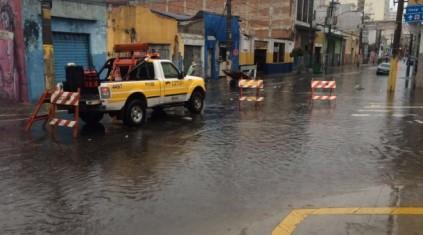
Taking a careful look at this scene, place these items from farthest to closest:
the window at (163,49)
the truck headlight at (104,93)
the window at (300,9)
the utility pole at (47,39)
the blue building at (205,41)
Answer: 1. the window at (300,9)
2. the blue building at (205,41)
3. the window at (163,49)
4. the utility pole at (47,39)
5. the truck headlight at (104,93)

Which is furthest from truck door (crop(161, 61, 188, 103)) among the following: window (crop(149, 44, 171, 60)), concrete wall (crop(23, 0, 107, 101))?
window (crop(149, 44, 171, 60))

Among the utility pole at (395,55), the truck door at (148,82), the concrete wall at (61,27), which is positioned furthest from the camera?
the utility pole at (395,55)

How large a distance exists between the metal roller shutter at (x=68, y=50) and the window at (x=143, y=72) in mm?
7628

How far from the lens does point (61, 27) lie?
19031 millimetres

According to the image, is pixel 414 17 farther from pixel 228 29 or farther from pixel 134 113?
pixel 134 113

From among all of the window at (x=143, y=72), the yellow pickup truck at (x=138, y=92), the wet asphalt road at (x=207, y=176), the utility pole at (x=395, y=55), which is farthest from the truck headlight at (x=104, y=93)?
the utility pole at (x=395, y=55)

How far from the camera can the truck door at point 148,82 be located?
1275 centimetres

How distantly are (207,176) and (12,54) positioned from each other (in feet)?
44.0

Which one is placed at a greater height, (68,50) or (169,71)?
(68,50)

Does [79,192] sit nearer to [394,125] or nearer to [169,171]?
[169,171]

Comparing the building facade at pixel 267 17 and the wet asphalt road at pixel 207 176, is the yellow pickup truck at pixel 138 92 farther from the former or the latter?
the building facade at pixel 267 17

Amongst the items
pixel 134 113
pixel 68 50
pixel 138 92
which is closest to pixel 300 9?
pixel 68 50

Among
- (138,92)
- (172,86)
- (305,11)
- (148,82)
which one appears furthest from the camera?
(305,11)

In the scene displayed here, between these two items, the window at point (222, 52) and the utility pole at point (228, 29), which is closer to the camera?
the utility pole at point (228, 29)
